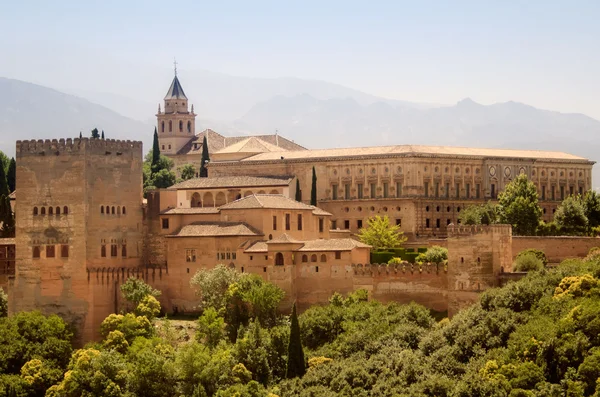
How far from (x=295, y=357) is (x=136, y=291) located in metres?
12.9

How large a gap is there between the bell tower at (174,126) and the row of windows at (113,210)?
163 feet

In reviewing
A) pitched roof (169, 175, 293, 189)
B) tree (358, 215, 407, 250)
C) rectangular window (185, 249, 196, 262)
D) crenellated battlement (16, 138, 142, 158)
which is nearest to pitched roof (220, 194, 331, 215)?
rectangular window (185, 249, 196, 262)

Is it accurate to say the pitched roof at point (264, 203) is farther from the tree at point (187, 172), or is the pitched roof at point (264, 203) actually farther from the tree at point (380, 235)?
the tree at point (187, 172)

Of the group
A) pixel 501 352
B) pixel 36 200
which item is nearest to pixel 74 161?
pixel 36 200

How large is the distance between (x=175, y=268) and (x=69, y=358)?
8404 mm

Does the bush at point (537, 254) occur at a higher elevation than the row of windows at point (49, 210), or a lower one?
lower

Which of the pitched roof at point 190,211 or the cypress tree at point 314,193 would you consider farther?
the cypress tree at point 314,193

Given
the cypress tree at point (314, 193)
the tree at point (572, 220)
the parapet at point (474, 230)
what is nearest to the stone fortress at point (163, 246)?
the parapet at point (474, 230)

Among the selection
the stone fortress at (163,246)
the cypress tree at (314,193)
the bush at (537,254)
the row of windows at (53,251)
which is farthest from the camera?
the cypress tree at (314,193)

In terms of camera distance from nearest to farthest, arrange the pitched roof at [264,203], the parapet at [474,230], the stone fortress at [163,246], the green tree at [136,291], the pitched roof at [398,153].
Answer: the parapet at [474,230]
the stone fortress at [163,246]
the green tree at [136,291]
the pitched roof at [264,203]
the pitched roof at [398,153]

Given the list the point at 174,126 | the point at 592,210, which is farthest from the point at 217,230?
the point at 174,126

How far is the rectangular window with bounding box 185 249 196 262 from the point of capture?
68.8 metres

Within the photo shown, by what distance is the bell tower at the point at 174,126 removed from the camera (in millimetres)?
122125

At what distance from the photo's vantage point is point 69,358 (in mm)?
63125
